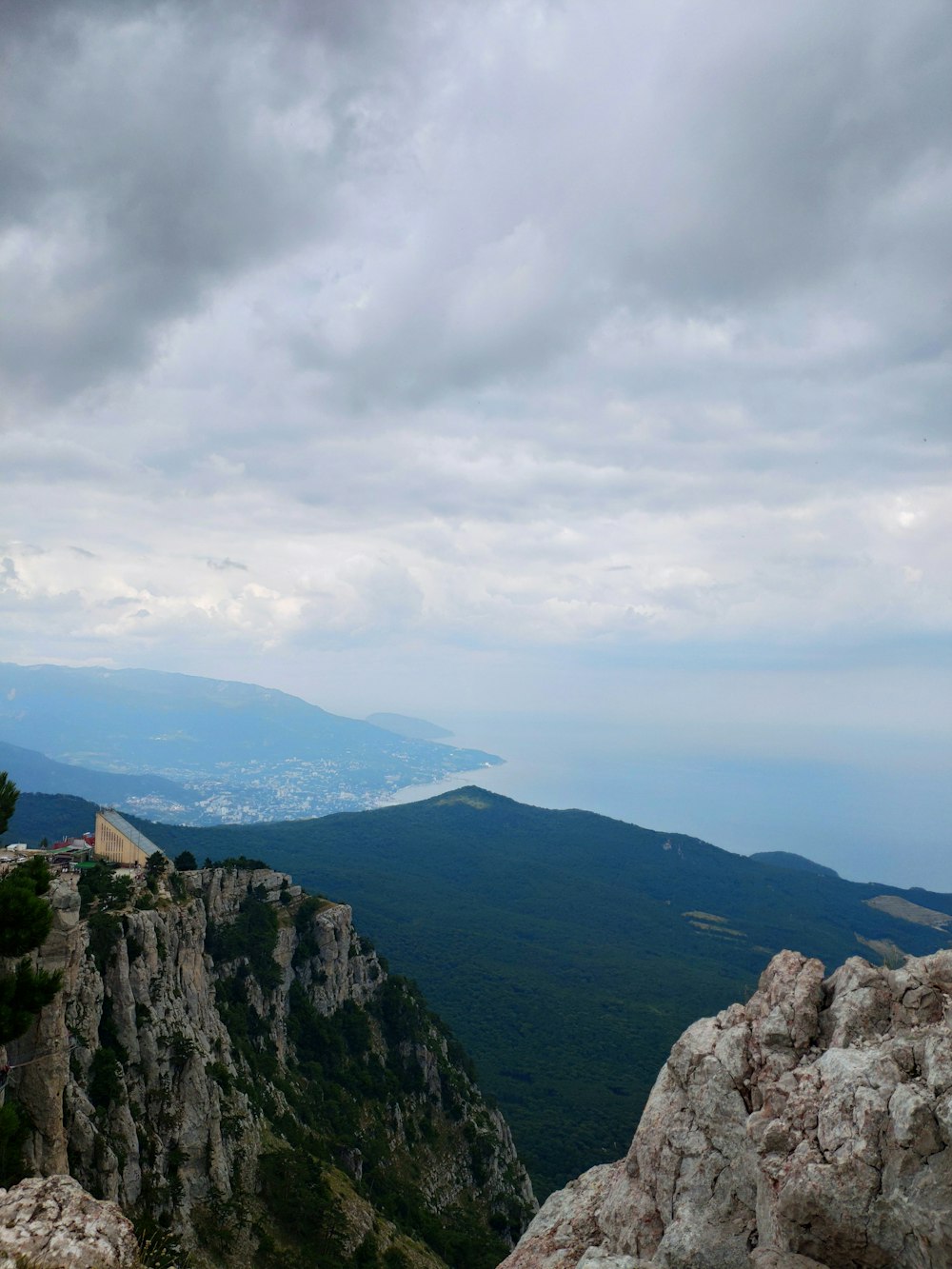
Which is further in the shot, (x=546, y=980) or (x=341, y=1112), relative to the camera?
(x=546, y=980)

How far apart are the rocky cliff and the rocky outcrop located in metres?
18.3

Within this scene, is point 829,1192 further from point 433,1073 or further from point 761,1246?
point 433,1073

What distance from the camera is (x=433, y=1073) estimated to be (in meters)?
71.0

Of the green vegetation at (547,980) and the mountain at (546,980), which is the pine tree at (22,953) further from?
the green vegetation at (547,980)

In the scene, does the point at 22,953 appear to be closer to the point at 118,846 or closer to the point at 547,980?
the point at 118,846

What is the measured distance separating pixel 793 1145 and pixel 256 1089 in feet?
141

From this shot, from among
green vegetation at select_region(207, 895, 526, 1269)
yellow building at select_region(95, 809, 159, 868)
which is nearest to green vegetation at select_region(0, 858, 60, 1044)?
green vegetation at select_region(207, 895, 526, 1269)

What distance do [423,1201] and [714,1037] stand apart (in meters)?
48.0

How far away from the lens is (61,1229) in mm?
14398

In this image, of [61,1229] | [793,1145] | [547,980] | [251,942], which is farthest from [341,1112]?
[547,980]

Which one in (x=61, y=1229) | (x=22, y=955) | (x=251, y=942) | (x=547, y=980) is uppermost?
(x=22, y=955)

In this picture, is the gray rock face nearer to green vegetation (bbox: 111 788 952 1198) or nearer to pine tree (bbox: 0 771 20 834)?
pine tree (bbox: 0 771 20 834)

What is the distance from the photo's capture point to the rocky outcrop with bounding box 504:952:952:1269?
581 inches

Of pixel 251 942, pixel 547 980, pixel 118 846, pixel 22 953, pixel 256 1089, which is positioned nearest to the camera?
pixel 22 953
